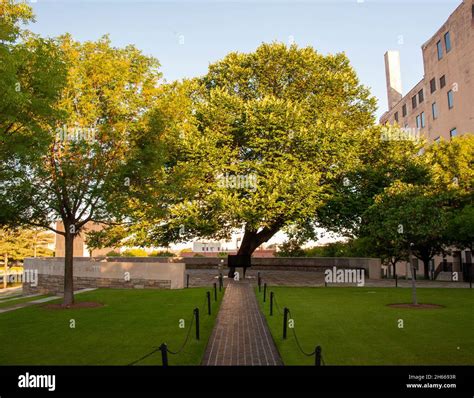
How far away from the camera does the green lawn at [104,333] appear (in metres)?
10.9

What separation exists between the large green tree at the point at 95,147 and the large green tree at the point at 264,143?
19.1ft

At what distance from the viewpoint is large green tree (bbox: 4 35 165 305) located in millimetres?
19516

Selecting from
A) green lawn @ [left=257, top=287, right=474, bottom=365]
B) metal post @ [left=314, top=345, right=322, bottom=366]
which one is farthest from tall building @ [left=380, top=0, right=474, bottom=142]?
metal post @ [left=314, top=345, right=322, bottom=366]

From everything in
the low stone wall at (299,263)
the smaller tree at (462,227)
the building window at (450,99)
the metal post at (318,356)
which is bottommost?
the metal post at (318,356)

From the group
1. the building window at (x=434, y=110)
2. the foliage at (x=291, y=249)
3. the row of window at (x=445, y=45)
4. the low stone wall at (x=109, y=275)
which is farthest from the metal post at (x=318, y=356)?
the building window at (x=434, y=110)

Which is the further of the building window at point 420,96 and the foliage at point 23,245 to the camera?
the building window at point 420,96

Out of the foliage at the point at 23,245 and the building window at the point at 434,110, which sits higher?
the building window at the point at 434,110

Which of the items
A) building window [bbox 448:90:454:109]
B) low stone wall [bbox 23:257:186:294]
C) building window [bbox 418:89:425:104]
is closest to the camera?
low stone wall [bbox 23:257:186:294]

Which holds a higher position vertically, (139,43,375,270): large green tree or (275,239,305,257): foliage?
(139,43,375,270): large green tree

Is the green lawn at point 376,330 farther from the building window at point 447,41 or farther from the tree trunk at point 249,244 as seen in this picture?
the building window at point 447,41

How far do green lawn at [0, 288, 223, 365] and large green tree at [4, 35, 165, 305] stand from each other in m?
3.18

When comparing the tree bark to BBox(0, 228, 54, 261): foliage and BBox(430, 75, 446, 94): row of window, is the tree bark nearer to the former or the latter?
BBox(0, 228, 54, 261): foliage

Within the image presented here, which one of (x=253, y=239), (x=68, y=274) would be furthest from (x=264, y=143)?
(x=68, y=274)
